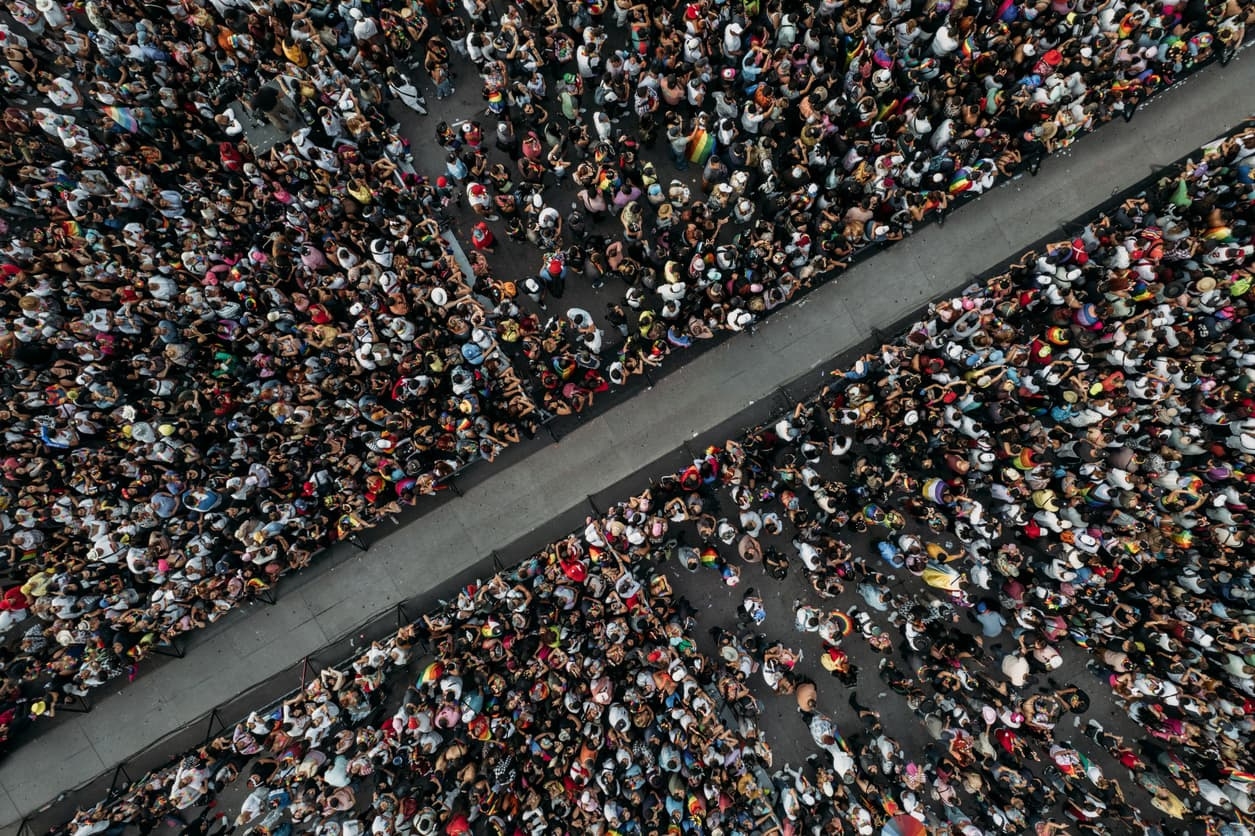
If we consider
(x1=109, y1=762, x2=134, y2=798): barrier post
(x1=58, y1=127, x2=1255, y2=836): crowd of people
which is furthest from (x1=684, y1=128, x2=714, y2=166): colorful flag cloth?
(x1=109, y1=762, x2=134, y2=798): barrier post

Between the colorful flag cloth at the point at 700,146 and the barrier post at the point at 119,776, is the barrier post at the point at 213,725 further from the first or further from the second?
the colorful flag cloth at the point at 700,146

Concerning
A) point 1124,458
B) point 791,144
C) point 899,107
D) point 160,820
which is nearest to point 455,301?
point 791,144

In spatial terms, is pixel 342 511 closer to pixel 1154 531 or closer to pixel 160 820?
pixel 160 820

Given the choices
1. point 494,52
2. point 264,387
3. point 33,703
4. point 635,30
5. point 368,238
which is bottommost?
point 33,703

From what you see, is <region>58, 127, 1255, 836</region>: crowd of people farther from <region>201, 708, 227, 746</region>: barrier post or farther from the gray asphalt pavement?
the gray asphalt pavement

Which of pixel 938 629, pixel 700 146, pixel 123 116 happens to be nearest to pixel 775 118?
pixel 700 146

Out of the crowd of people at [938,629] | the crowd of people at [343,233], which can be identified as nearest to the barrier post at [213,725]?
the crowd of people at [938,629]
